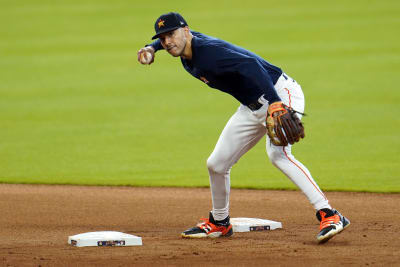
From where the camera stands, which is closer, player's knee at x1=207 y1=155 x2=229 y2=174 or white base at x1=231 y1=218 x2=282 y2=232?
player's knee at x1=207 y1=155 x2=229 y2=174

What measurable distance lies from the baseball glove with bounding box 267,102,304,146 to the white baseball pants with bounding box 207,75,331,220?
0.99ft

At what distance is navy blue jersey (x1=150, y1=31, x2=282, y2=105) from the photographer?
5.15m

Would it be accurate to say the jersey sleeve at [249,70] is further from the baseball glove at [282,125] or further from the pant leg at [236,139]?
the pant leg at [236,139]

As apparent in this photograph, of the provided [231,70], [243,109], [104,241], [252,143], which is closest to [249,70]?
[231,70]

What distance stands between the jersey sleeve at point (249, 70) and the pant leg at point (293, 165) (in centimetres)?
47

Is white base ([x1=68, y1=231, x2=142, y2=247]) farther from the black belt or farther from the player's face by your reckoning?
the player's face

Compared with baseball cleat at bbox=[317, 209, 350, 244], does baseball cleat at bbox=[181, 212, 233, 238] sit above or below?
above

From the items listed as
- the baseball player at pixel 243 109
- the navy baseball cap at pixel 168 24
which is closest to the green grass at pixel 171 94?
the baseball player at pixel 243 109

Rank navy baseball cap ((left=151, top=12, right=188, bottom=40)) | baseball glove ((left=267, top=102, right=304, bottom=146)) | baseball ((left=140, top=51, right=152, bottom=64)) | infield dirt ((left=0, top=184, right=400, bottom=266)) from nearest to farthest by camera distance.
Answer: infield dirt ((left=0, top=184, right=400, bottom=266))
baseball glove ((left=267, top=102, right=304, bottom=146))
navy baseball cap ((left=151, top=12, right=188, bottom=40))
baseball ((left=140, top=51, right=152, bottom=64))

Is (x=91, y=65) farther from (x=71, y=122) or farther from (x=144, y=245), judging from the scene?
(x=144, y=245)

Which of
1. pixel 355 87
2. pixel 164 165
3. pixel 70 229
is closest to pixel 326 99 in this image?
pixel 355 87

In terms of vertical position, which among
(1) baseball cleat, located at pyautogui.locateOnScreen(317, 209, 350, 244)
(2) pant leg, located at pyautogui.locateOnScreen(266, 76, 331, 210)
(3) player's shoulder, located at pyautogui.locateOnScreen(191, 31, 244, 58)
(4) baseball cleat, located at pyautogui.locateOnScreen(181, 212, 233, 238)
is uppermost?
(3) player's shoulder, located at pyautogui.locateOnScreen(191, 31, 244, 58)

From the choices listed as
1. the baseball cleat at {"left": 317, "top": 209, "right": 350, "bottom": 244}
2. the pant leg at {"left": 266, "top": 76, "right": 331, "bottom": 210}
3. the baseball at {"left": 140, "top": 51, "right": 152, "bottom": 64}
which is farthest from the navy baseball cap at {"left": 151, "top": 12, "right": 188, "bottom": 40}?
the baseball cleat at {"left": 317, "top": 209, "right": 350, "bottom": 244}

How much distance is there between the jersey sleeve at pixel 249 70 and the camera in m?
5.14
